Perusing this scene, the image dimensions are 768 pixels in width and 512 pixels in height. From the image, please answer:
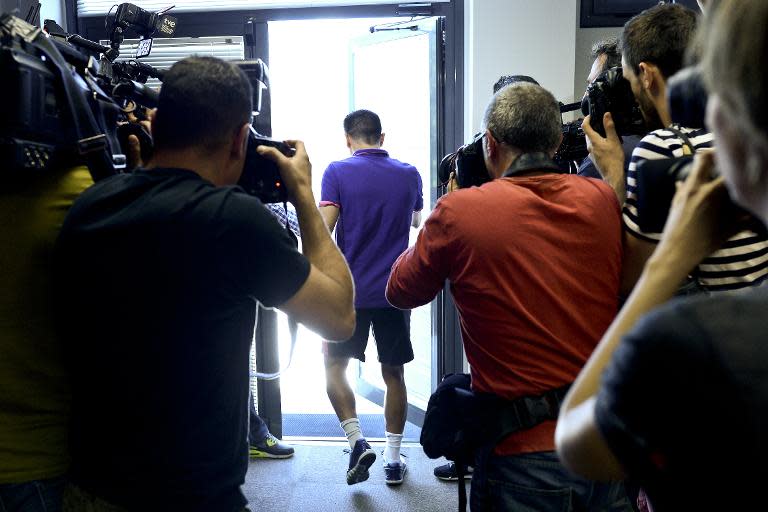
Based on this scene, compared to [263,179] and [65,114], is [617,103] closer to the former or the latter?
[263,179]

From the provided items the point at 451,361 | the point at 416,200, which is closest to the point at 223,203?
the point at 416,200

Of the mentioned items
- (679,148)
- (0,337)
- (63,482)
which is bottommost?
(63,482)

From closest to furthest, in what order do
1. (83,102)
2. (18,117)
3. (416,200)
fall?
(18,117) → (83,102) → (416,200)

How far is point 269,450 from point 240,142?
9.01 feet

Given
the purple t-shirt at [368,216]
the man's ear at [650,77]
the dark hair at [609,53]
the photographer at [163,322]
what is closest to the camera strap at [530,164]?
the man's ear at [650,77]

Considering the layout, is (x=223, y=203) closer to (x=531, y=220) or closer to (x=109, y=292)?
(x=109, y=292)

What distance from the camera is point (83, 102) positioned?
129cm

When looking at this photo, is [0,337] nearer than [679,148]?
Yes

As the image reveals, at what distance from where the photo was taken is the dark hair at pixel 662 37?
5.20 ft

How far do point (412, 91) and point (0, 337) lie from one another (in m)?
3.03

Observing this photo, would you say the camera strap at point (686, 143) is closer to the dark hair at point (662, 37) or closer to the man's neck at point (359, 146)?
the dark hair at point (662, 37)

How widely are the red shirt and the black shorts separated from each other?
1.90 metres

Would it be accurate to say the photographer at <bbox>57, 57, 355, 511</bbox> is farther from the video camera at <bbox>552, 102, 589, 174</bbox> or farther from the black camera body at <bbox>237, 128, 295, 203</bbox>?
the video camera at <bbox>552, 102, 589, 174</bbox>

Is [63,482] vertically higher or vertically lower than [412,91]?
lower
